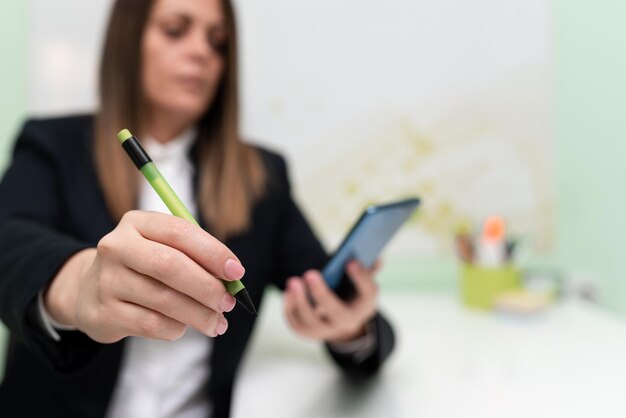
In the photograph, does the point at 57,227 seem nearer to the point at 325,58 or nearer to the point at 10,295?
the point at 10,295

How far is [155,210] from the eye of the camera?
0.48m

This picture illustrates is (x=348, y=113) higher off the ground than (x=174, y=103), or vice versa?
(x=174, y=103)

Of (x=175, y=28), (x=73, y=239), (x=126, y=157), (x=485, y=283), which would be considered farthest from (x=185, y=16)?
(x=485, y=283)

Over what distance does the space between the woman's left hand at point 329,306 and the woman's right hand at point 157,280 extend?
10.0 inches

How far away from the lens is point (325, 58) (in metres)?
0.90

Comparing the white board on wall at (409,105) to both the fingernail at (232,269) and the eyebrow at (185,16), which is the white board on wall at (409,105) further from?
the fingernail at (232,269)

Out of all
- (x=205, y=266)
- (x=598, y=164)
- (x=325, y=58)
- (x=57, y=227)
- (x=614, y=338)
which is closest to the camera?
(x=205, y=266)

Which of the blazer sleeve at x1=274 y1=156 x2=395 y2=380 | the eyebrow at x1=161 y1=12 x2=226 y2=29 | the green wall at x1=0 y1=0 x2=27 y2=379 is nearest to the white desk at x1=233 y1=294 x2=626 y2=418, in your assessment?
the blazer sleeve at x1=274 y1=156 x2=395 y2=380

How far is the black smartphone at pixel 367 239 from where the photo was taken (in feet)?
1.41

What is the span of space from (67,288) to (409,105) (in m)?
0.72

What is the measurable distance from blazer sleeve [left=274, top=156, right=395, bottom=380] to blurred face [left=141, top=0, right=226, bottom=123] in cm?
17

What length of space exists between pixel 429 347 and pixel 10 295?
0.49 m

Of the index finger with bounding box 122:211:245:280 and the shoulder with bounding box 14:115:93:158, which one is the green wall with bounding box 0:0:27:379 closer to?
the shoulder with bounding box 14:115:93:158

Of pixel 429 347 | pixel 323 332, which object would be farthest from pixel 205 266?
pixel 429 347
